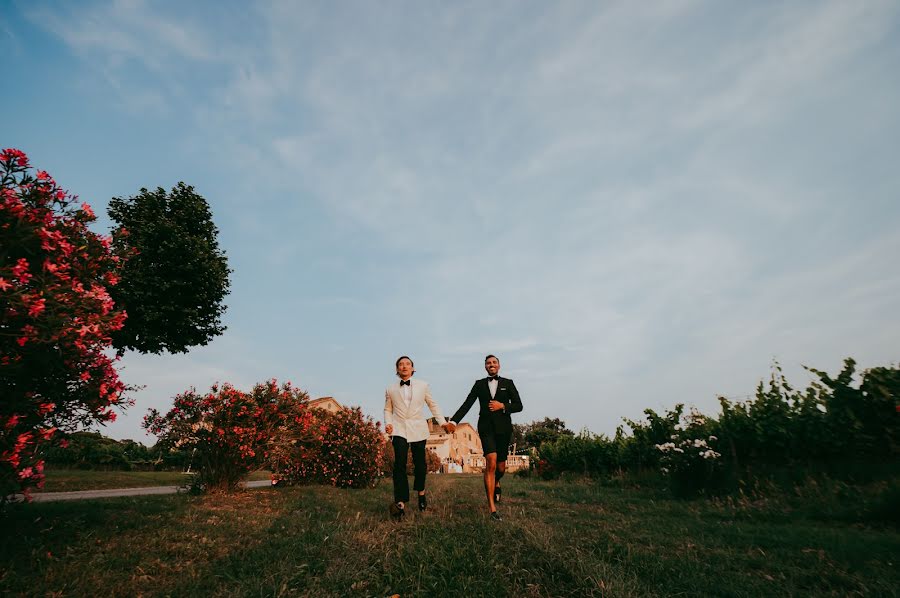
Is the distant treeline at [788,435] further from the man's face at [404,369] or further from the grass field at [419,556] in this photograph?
the man's face at [404,369]

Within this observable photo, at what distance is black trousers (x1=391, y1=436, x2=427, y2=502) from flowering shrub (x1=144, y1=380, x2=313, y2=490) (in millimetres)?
3932

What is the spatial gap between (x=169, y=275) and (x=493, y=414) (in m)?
17.0

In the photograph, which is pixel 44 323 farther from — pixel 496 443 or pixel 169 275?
pixel 169 275

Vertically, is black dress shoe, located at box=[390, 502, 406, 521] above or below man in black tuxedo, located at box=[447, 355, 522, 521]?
below

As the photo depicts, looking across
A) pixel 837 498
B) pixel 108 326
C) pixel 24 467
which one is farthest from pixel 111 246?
pixel 837 498

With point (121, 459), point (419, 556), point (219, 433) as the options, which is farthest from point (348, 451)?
point (121, 459)

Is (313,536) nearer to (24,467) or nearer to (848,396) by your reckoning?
(24,467)

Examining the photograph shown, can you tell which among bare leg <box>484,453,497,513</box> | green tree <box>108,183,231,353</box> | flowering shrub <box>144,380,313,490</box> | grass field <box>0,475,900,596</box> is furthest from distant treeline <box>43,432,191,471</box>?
bare leg <box>484,453,497,513</box>

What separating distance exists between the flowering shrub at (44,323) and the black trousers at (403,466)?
3.68 meters

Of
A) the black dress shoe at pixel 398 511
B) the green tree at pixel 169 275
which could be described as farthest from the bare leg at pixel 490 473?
the green tree at pixel 169 275

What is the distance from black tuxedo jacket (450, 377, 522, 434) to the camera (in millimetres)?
7430

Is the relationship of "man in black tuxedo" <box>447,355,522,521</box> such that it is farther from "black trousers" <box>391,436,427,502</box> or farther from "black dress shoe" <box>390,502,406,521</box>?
"black dress shoe" <box>390,502,406,521</box>

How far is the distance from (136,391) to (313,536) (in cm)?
274

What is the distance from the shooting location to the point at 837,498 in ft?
24.0
